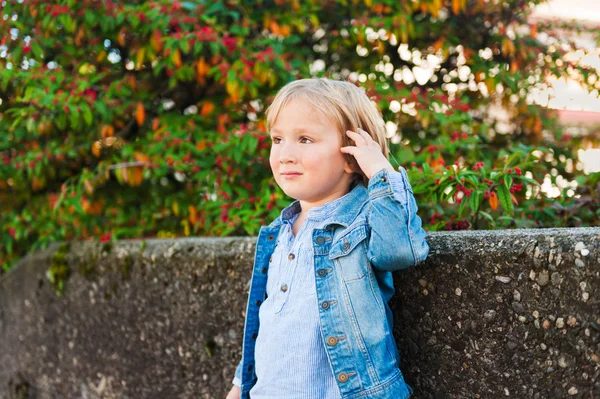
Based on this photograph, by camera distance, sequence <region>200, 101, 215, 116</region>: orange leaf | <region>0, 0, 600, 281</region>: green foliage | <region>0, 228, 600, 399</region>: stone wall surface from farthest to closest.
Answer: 1. <region>200, 101, 215, 116</region>: orange leaf
2. <region>0, 0, 600, 281</region>: green foliage
3. <region>0, 228, 600, 399</region>: stone wall surface

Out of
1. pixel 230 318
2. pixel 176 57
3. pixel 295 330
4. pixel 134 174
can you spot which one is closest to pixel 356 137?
pixel 295 330

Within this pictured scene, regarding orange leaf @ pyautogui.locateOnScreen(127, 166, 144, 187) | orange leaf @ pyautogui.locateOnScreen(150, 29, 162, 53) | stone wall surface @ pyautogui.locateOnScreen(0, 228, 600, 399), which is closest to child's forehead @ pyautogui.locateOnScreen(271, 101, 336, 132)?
stone wall surface @ pyautogui.locateOnScreen(0, 228, 600, 399)

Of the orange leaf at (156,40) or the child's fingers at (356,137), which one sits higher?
the orange leaf at (156,40)

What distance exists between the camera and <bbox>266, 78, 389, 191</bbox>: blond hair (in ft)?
5.84

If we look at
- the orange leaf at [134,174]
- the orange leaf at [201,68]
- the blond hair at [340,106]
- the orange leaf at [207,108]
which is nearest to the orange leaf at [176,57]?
the orange leaf at [201,68]

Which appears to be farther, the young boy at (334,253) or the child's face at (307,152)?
the child's face at (307,152)

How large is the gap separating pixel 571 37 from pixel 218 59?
199 cm

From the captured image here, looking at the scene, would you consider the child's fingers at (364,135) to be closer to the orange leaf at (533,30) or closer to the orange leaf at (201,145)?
Result: the orange leaf at (201,145)

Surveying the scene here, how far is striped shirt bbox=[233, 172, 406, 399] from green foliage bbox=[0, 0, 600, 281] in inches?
38.5

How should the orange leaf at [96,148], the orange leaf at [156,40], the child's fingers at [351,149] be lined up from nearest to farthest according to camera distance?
1. the child's fingers at [351,149]
2. the orange leaf at [156,40]
3. the orange leaf at [96,148]

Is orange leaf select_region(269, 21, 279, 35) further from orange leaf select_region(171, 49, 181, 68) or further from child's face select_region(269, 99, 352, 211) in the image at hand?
child's face select_region(269, 99, 352, 211)

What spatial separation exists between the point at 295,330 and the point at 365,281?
232mm

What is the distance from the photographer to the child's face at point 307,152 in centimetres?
177

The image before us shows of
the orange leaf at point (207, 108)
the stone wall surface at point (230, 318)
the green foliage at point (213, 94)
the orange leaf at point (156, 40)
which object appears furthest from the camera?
the orange leaf at point (207, 108)
